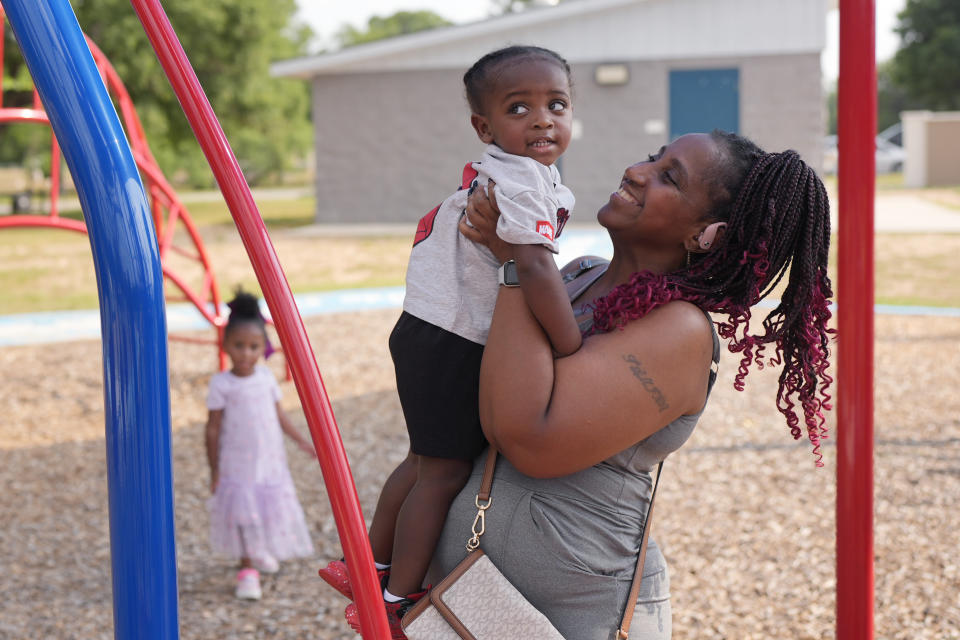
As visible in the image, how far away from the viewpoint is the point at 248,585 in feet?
13.1

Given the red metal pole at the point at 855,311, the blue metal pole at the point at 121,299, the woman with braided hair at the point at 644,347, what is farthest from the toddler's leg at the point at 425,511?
the red metal pole at the point at 855,311

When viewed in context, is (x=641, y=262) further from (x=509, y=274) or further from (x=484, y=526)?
(x=484, y=526)

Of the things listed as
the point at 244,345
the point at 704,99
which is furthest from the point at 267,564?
the point at 704,99

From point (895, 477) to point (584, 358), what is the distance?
4136 mm

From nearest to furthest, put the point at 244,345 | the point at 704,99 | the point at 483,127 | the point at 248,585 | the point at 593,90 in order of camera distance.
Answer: the point at 483,127 → the point at 248,585 → the point at 244,345 → the point at 704,99 → the point at 593,90

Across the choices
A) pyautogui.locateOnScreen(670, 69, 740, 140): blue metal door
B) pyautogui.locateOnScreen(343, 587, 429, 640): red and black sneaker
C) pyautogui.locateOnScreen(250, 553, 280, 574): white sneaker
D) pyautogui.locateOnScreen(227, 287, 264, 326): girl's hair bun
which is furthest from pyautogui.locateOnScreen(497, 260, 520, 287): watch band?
pyautogui.locateOnScreen(670, 69, 740, 140): blue metal door

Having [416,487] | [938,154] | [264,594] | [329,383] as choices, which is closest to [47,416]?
[329,383]

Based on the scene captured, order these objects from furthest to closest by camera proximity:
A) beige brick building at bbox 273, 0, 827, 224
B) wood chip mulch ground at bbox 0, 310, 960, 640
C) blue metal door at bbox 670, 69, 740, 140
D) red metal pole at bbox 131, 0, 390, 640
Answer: blue metal door at bbox 670, 69, 740, 140 → beige brick building at bbox 273, 0, 827, 224 → wood chip mulch ground at bbox 0, 310, 960, 640 → red metal pole at bbox 131, 0, 390, 640

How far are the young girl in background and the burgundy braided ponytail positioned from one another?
261cm

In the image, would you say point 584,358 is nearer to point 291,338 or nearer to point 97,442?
point 291,338

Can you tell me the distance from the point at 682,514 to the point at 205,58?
2332cm

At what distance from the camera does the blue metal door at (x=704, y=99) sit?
713 inches

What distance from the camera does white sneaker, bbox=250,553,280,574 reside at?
4.17 m

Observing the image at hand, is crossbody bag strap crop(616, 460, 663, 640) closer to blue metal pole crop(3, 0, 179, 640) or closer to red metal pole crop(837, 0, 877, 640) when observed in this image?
red metal pole crop(837, 0, 877, 640)
